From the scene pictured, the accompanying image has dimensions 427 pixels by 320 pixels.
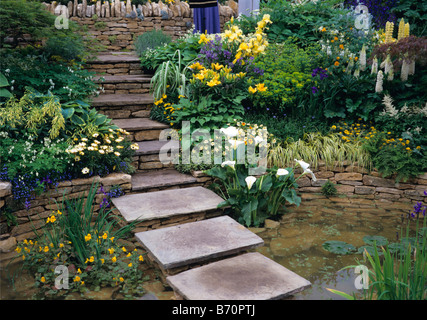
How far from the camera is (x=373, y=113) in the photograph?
558 cm

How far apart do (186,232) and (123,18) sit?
24.2 feet

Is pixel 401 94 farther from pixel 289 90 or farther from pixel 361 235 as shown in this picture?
pixel 361 235

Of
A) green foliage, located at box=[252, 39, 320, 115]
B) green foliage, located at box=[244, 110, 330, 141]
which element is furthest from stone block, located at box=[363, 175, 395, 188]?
green foliage, located at box=[252, 39, 320, 115]

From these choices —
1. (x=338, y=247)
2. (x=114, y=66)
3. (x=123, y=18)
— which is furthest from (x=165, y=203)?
(x=123, y=18)

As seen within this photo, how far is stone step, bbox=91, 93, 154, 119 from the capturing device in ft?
18.2

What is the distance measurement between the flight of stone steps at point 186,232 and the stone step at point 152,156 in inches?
0.5

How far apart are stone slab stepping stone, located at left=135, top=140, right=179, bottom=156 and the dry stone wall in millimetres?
4661

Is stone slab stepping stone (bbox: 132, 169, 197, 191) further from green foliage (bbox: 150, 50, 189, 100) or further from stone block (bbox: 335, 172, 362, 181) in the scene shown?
stone block (bbox: 335, 172, 362, 181)

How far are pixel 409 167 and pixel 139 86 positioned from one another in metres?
4.25

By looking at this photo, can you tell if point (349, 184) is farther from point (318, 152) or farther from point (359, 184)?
point (318, 152)

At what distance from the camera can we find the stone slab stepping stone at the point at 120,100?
549 cm

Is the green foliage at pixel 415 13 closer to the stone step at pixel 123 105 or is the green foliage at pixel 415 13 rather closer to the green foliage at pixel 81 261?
the stone step at pixel 123 105

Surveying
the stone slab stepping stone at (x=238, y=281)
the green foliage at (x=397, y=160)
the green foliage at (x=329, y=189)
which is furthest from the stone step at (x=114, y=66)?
the stone slab stepping stone at (x=238, y=281)

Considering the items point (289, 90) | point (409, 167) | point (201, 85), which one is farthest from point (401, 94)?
point (201, 85)
